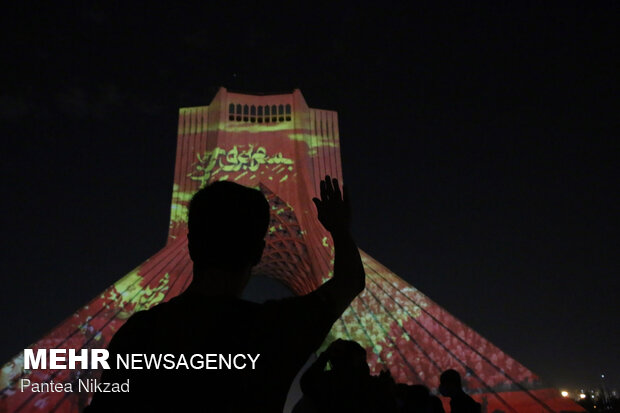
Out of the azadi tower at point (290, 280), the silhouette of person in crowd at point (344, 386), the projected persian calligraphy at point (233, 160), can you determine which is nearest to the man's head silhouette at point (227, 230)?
the silhouette of person in crowd at point (344, 386)

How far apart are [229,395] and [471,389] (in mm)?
7486

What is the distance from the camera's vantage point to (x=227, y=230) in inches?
33.9

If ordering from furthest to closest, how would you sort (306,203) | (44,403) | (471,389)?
(306,203)
(471,389)
(44,403)

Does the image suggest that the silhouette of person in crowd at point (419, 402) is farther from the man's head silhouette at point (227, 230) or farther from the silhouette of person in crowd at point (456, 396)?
the man's head silhouette at point (227, 230)

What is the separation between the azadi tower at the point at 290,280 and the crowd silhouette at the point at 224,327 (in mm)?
7029

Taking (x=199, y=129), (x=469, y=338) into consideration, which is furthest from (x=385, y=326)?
(x=199, y=129)

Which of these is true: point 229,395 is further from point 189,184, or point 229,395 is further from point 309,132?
point 309,132

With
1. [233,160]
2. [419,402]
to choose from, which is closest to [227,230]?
[419,402]

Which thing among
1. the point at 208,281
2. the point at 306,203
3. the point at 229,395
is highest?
the point at 306,203

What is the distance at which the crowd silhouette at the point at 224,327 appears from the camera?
780 mm

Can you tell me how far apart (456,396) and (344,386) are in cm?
139

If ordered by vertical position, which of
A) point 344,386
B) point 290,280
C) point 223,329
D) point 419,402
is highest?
point 223,329

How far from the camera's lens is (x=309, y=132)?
1320 centimetres

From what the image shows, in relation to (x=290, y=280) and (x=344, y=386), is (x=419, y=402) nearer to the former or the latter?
(x=344, y=386)
